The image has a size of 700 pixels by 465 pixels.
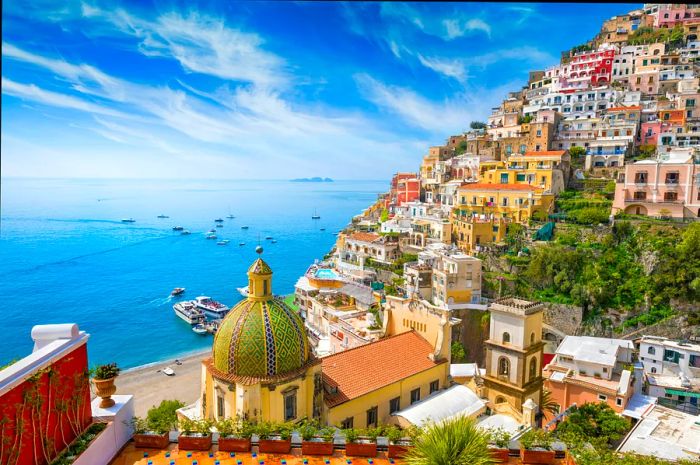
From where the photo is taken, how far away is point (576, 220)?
1550 inches

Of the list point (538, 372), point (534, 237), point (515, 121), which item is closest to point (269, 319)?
point (538, 372)

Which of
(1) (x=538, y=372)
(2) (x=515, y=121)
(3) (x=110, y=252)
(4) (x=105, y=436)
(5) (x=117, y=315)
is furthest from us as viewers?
(3) (x=110, y=252)

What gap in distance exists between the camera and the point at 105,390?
9.40 metres

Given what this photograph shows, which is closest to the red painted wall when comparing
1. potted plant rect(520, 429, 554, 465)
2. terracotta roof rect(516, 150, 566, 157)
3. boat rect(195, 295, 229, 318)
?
potted plant rect(520, 429, 554, 465)

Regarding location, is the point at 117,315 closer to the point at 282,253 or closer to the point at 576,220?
the point at 282,253

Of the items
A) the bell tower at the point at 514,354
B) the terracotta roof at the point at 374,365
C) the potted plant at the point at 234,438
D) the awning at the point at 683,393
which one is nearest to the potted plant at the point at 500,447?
the potted plant at the point at 234,438

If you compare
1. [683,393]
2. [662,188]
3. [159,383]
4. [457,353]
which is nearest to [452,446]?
[683,393]

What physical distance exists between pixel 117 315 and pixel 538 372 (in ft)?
165

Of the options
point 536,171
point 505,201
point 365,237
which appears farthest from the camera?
point 365,237

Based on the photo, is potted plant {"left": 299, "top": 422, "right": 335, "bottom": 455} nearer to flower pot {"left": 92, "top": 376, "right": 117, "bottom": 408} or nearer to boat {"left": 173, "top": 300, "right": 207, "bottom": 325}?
flower pot {"left": 92, "top": 376, "right": 117, "bottom": 408}

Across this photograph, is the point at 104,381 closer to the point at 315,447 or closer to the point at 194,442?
the point at 194,442

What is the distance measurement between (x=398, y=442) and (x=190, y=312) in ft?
148

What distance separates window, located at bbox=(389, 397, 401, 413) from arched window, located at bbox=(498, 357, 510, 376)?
6672mm

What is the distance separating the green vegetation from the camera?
7855 millimetres
